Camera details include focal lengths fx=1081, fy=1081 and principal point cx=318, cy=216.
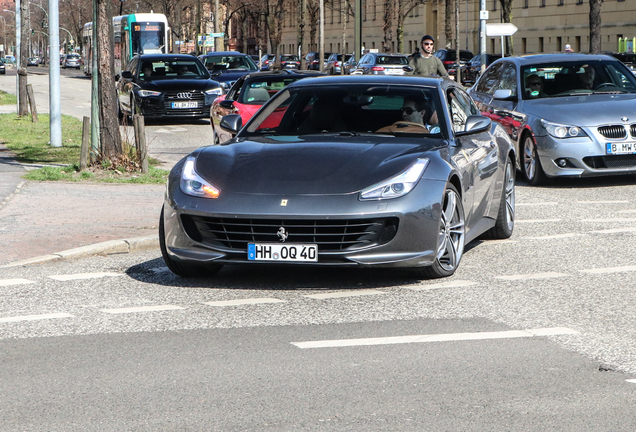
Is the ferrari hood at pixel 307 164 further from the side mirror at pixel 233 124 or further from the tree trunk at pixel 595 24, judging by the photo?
the tree trunk at pixel 595 24

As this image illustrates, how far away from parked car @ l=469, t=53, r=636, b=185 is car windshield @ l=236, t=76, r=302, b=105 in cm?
429

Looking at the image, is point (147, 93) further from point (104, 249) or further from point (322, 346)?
point (322, 346)

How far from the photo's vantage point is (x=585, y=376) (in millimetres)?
4875

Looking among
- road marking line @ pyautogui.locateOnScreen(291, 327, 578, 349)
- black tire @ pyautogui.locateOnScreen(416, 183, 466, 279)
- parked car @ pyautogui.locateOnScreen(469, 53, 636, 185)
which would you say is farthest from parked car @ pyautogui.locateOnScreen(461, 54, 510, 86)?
road marking line @ pyautogui.locateOnScreen(291, 327, 578, 349)

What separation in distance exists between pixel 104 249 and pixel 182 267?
4.89ft

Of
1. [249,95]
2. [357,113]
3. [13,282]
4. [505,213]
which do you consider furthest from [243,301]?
[249,95]

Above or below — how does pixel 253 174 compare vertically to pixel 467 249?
Answer: above

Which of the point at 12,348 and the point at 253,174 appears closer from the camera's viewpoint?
the point at 12,348

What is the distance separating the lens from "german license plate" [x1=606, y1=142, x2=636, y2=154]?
1259 centimetres

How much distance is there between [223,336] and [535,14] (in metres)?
63.3

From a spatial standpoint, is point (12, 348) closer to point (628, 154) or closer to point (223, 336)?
point (223, 336)

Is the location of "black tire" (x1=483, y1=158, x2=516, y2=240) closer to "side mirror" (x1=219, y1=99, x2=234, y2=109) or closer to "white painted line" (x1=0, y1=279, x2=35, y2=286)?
"white painted line" (x1=0, y1=279, x2=35, y2=286)

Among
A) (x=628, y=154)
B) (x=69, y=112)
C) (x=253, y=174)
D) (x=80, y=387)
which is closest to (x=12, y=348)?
(x=80, y=387)

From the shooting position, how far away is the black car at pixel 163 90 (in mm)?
25312
